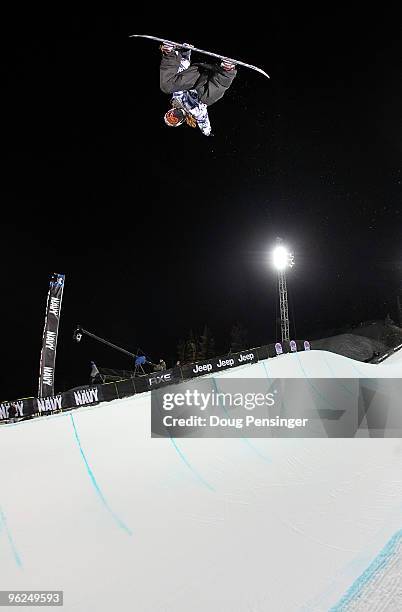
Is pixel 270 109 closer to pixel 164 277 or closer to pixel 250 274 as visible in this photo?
pixel 164 277

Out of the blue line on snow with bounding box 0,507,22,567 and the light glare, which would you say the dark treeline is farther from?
the blue line on snow with bounding box 0,507,22,567

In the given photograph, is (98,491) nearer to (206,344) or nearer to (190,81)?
(190,81)

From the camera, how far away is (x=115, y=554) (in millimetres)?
3453

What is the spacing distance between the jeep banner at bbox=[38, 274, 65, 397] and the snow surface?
5.64 metres

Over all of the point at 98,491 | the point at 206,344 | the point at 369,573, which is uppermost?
the point at 206,344

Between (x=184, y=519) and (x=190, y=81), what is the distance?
498cm

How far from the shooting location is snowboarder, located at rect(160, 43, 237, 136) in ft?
17.6

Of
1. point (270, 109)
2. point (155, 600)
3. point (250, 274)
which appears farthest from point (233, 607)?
point (250, 274)

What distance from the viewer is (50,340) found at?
11586 mm

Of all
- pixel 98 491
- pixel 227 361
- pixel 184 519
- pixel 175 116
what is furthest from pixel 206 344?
pixel 184 519

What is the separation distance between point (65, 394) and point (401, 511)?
7.95 metres

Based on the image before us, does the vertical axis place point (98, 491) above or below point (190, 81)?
below

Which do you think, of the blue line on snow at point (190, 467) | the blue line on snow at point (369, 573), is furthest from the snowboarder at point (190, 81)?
the blue line on snow at point (369, 573)

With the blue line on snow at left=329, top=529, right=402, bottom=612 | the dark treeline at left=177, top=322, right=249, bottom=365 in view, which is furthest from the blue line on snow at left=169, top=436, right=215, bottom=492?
the dark treeline at left=177, top=322, right=249, bottom=365
